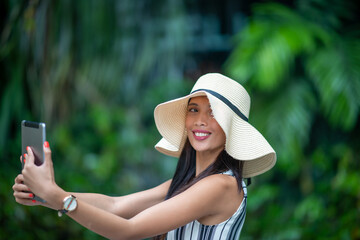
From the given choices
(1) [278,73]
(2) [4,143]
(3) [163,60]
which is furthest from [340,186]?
(2) [4,143]

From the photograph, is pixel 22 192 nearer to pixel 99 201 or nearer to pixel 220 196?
pixel 99 201

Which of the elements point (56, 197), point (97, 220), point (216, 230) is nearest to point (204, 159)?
point (216, 230)

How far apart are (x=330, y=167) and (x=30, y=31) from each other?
3.52 metres

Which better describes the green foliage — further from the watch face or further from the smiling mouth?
the watch face

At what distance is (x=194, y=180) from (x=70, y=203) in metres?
0.59

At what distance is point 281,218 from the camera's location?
5188 millimetres

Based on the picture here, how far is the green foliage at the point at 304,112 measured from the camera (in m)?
4.95

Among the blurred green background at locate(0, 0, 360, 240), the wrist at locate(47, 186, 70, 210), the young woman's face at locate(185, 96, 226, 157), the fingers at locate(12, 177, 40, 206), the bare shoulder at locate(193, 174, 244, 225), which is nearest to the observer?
the wrist at locate(47, 186, 70, 210)

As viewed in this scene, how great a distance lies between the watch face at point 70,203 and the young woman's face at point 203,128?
1.96 ft

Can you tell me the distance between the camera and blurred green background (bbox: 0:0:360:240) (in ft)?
15.9

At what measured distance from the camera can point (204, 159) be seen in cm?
206

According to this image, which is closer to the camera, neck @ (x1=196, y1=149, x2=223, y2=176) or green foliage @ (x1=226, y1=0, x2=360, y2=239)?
neck @ (x1=196, y1=149, x2=223, y2=176)

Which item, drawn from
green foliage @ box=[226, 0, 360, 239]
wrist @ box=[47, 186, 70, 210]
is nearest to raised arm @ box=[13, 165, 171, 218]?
wrist @ box=[47, 186, 70, 210]

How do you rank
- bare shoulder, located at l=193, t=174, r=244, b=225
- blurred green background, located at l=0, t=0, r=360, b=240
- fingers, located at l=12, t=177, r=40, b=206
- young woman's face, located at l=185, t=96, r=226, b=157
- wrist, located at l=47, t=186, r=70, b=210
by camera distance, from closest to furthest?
wrist, located at l=47, t=186, r=70, b=210, fingers, located at l=12, t=177, r=40, b=206, bare shoulder, located at l=193, t=174, r=244, b=225, young woman's face, located at l=185, t=96, r=226, b=157, blurred green background, located at l=0, t=0, r=360, b=240
